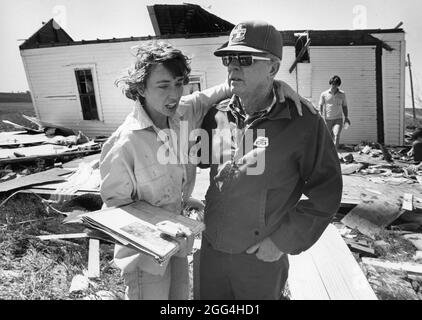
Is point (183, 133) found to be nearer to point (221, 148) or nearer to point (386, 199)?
point (221, 148)

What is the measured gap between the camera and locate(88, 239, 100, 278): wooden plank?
12.6ft

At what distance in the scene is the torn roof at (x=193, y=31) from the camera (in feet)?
40.3

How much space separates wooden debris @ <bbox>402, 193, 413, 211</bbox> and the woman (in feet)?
15.5

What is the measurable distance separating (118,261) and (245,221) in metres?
0.84

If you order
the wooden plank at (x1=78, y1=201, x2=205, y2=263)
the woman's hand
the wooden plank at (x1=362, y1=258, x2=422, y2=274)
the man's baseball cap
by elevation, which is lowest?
the wooden plank at (x1=362, y1=258, x2=422, y2=274)

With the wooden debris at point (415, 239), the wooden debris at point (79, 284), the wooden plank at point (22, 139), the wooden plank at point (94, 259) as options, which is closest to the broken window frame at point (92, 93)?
the wooden plank at point (22, 139)

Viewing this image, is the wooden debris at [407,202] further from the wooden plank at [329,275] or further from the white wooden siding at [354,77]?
the white wooden siding at [354,77]

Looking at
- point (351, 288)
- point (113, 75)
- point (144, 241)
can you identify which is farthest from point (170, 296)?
point (113, 75)

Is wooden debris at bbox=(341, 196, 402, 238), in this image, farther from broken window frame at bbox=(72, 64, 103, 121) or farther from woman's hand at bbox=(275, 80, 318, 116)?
broken window frame at bbox=(72, 64, 103, 121)

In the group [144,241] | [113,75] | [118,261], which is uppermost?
[113,75]

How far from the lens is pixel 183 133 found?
218 centimetres

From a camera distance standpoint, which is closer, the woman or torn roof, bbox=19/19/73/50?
the woman

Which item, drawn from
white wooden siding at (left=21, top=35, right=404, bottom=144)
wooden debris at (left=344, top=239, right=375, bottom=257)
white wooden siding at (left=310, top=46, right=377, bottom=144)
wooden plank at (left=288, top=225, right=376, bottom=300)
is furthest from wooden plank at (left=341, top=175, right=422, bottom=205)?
white wooden siding at (left=21, top=35, right=404, bottom=144)

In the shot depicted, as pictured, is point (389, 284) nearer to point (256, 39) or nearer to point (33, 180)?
point (256, 39)
